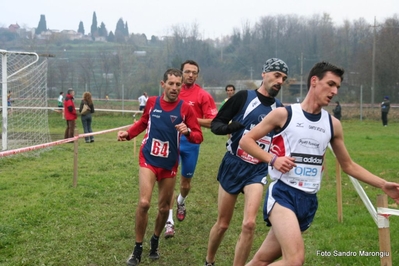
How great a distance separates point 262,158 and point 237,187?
141cm

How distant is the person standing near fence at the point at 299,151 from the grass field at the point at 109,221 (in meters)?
2.16

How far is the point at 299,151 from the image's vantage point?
4609mm

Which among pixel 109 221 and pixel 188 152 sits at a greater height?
pixel 188 152

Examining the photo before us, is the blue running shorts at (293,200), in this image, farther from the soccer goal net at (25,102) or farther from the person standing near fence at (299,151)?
Answer: the soccer goal net at (25,102)

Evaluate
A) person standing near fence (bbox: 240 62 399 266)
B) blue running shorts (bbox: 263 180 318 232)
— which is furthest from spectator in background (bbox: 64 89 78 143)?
blue running shorts (bbox: 263 180 318 232)

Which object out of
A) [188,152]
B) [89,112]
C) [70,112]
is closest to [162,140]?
[188,152]

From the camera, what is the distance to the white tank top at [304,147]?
15.1 ft

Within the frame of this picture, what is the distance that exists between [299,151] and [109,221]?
16.5 feet

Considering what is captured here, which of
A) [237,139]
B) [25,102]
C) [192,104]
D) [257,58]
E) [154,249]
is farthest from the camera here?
[257,58]

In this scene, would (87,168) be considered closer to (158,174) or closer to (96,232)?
(96,232)

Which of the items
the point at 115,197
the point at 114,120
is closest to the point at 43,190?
the point at 115,197

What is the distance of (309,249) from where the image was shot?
24.0 ft

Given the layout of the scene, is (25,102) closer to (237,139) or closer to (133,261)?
(133,261)

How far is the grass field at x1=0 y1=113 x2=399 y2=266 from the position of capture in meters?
6.98
